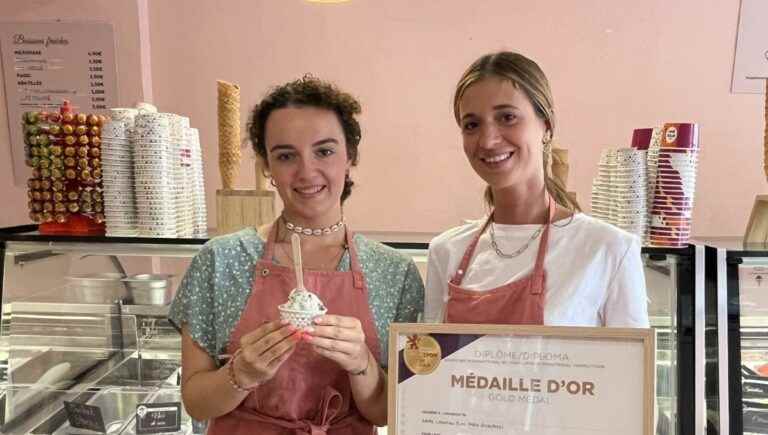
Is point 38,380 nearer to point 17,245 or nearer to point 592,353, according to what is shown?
point 17,245

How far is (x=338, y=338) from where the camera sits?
1.19m

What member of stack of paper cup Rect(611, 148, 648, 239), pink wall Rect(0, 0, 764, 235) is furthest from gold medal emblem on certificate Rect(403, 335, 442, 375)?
pink wall Rect(0, 0, 764, 235)

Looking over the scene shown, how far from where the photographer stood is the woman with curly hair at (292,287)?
136 centimetres

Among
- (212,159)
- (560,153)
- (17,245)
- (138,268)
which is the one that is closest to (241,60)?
(212,159)

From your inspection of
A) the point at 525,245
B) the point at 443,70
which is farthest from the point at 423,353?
the point at 443,70

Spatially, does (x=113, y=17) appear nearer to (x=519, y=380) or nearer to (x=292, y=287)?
(x=292, y=287)

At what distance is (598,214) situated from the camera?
183 cm

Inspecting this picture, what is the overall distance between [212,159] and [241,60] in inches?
24.9

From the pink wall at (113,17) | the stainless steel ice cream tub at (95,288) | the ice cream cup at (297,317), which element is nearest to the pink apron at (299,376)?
the ice cream cup at (297,317)

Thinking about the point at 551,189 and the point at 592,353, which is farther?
the point at 551,189

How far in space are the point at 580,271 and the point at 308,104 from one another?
0.78 meters

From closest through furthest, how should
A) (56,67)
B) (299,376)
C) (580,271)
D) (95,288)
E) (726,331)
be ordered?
1. (580,271)
2. (299,376)
3. (726,331)
4. (95,288)
5. (56,67)

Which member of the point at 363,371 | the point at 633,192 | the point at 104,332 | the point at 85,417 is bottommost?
the point at 85,417

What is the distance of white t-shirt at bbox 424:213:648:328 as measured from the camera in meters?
1.27
